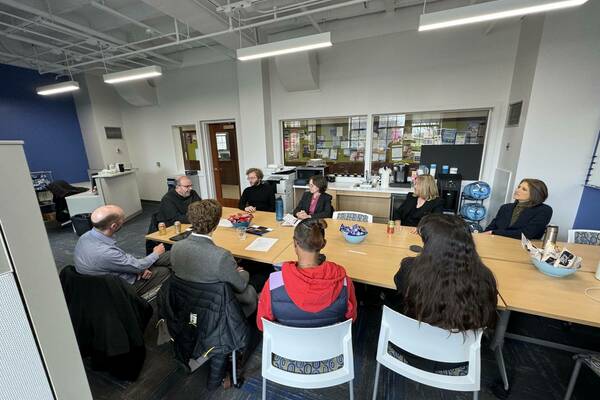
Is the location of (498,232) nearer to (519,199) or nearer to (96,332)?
(519,199)

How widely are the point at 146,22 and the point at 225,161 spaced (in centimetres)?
281

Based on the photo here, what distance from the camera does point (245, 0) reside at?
2.83 m

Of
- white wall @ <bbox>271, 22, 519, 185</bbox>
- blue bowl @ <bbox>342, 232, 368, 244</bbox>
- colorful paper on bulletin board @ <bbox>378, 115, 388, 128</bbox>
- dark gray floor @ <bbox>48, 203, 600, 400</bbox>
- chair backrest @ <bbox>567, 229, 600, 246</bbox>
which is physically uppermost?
white wall @ <bbox>271, 22, 519, 185</bbox>

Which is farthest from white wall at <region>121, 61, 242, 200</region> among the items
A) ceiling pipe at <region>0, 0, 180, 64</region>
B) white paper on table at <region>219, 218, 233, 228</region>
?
white paper on table at <region>219, 218, 233, 228</region>

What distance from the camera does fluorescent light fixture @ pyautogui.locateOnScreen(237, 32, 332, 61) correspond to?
2.71 m

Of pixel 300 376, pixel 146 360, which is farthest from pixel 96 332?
pixel 300 376

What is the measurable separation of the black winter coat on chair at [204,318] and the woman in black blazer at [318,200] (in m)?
1.57

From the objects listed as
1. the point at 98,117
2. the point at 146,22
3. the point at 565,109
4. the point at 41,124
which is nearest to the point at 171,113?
the point at 98,117

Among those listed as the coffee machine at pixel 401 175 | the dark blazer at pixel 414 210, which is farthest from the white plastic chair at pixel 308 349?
the coffee machine at pixel 401 175

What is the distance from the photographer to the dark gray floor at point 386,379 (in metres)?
1.59

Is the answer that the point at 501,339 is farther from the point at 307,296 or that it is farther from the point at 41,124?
the point at 41,124

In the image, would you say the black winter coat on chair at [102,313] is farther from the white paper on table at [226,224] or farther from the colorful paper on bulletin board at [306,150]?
the colorful paper on bulletin board at [306,150]

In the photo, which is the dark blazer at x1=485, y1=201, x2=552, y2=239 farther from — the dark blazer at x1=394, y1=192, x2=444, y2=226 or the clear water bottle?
the clear water bottle

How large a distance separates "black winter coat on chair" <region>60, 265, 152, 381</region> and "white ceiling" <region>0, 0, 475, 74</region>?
2878 mm
